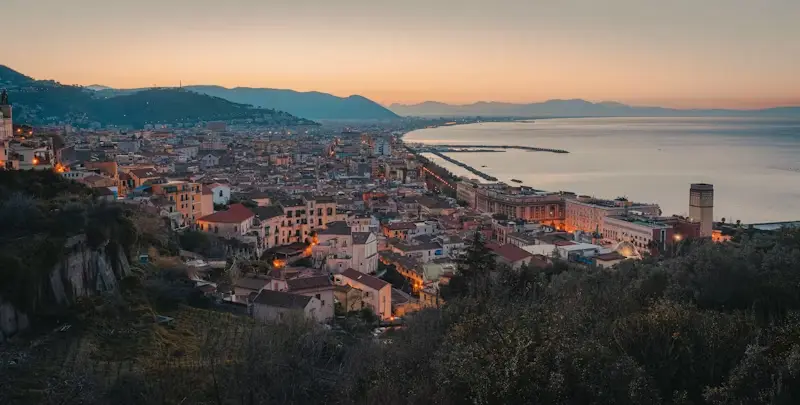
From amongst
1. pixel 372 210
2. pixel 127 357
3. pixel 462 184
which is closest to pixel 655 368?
pixel 127 357

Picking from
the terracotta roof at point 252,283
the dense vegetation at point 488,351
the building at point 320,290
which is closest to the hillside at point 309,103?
the terracotta roof at point 252,283

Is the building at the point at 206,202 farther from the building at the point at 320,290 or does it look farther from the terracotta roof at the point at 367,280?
the building at the point at 320,290

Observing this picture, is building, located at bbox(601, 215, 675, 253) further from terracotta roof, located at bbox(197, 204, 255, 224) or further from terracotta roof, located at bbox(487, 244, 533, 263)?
terracotta roof, located at bbox(197, 204, 255, 224)

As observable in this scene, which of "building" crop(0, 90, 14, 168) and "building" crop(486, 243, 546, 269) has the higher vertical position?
"building" crop(0, 90, 14, 168)

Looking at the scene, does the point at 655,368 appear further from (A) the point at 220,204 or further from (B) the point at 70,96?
(B) the point at 70,96

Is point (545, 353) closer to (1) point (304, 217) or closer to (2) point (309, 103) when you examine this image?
(1) point (304, 217)

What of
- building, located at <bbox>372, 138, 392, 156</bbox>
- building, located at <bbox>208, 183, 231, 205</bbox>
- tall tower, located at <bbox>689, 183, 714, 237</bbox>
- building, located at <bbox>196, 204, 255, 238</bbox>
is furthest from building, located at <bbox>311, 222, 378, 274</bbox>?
building, located at <bbox>372, 138, 392, 156</bbox>
